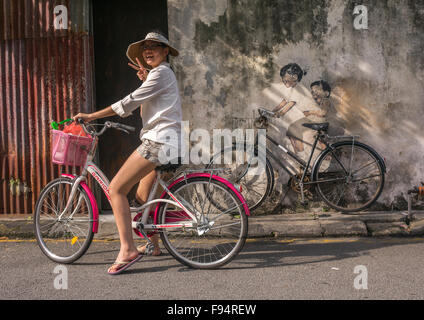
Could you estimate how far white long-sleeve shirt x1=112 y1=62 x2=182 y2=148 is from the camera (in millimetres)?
4086

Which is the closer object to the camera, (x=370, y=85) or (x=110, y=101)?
(x=370, y=85)

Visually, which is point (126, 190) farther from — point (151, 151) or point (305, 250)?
point (305, 250)

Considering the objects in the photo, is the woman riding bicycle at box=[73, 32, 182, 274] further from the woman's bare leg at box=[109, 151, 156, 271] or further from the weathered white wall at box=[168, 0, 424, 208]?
the weathered white wall at box=[168, 0, 424, 208]

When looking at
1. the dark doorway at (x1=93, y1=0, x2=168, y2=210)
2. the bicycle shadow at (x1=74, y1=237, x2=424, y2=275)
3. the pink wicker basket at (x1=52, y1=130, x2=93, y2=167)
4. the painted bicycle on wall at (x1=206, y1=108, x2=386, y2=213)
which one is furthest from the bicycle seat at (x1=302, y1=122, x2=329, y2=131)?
the pink wicker basket at (x1=52, y1=130, x2=93, y2=167)

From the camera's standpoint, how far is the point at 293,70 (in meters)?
6.62

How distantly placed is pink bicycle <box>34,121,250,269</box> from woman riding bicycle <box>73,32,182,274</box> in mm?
165

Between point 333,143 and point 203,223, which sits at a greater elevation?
point 333,143

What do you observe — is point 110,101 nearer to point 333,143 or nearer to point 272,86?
point 272,86

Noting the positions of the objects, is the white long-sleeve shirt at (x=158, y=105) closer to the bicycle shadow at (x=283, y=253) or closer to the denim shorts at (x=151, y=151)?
the denim shorts at (x=151, y=151)

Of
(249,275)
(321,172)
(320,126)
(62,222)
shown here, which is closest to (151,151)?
(62,222)

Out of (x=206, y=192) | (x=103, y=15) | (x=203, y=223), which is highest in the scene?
(x=103, y=15)

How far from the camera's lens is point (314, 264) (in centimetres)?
436

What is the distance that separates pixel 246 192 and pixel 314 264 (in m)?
2.42
